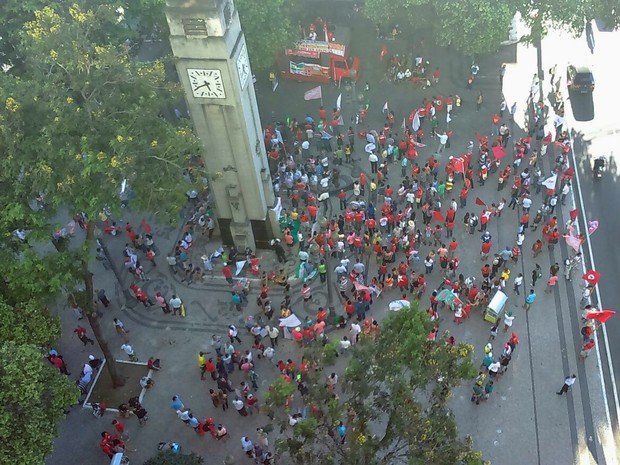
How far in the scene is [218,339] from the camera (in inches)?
1153

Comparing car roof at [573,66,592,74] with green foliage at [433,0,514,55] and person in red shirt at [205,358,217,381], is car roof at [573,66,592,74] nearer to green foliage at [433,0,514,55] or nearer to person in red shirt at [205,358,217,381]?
green foliage at [433,0,514,55]

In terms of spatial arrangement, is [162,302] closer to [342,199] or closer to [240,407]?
[240,407]

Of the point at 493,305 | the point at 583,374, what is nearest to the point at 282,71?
the point at 493,305

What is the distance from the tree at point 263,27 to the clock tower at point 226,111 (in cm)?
910

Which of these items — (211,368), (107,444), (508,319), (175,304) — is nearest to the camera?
(107,444)

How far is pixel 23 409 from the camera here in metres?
18.6

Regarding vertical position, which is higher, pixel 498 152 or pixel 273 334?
pixel 498 152

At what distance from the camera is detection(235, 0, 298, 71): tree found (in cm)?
3697

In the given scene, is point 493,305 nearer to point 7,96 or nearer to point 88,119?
point 88,119

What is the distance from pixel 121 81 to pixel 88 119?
2.03 metres

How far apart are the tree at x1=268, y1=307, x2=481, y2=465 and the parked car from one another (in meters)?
27.6

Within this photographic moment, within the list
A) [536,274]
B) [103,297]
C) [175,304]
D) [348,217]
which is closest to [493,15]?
[348,217]

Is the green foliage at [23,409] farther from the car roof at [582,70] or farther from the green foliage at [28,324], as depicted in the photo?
the car roof at [582,70]

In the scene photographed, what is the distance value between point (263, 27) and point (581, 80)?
1960 cm
